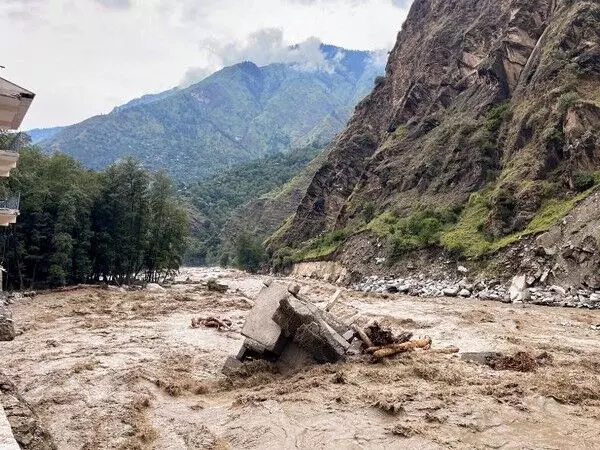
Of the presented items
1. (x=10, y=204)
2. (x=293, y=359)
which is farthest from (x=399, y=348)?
(x=10, y=204)

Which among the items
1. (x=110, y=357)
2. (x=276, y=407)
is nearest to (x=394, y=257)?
(x=110, y=357)

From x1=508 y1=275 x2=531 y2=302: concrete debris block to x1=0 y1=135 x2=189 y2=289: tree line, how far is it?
119ft

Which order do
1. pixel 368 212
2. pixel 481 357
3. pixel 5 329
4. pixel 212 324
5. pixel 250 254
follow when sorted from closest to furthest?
pixel 5 329 < pixel 481 357 < pixel 212 324 < pixel 368 212 < pixel 250 254

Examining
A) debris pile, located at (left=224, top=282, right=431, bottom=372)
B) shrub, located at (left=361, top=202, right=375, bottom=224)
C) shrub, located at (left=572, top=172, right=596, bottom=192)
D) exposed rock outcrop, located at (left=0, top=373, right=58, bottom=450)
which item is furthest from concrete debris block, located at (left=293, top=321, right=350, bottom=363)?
shrub, located at (left=361, top=202, right=375, bottom=224)

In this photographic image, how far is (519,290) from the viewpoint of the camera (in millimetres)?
33656

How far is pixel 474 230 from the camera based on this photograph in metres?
46.8

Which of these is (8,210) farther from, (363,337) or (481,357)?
(481,357)

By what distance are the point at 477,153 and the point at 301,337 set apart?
1928 inches

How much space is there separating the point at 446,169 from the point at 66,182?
42043 mm

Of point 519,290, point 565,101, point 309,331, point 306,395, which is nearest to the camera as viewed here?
point 306,395

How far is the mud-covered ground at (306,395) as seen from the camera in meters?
9.38

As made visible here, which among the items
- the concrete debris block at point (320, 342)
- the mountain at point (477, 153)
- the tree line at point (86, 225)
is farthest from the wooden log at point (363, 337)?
the tree line at point (86, 225)

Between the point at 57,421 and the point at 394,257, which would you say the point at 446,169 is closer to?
the point at 394,257

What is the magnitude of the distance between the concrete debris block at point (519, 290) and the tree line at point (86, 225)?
3619 cm
